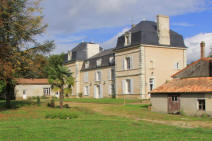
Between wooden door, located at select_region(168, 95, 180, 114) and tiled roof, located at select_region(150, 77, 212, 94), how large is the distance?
543mm

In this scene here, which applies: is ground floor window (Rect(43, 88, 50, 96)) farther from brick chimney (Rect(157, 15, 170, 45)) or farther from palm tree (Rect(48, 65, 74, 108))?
palm tree (Rect(48, 65, 74, 108))

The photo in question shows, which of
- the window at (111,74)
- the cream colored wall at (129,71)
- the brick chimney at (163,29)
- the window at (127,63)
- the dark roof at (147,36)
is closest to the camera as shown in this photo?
the dark roof at (147,36)

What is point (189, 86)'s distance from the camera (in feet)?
69.2

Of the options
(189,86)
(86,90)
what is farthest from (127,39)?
(189,86)

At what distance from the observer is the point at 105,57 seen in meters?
42.5

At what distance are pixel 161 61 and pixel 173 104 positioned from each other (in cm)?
1374

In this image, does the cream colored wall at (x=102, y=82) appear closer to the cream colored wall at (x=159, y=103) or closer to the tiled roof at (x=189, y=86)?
the cream colored wall at (x=159, y=103)

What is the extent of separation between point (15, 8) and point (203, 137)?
16661mm

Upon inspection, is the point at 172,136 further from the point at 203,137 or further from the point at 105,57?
the point at 105,57

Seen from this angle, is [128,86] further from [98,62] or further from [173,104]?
[173,104]

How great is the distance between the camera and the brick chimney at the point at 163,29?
34812 mm

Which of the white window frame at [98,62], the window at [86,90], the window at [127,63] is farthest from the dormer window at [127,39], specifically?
the window at [86,90]

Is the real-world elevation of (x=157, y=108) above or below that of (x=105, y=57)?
below

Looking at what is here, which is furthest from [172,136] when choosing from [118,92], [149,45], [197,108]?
[118,92]
